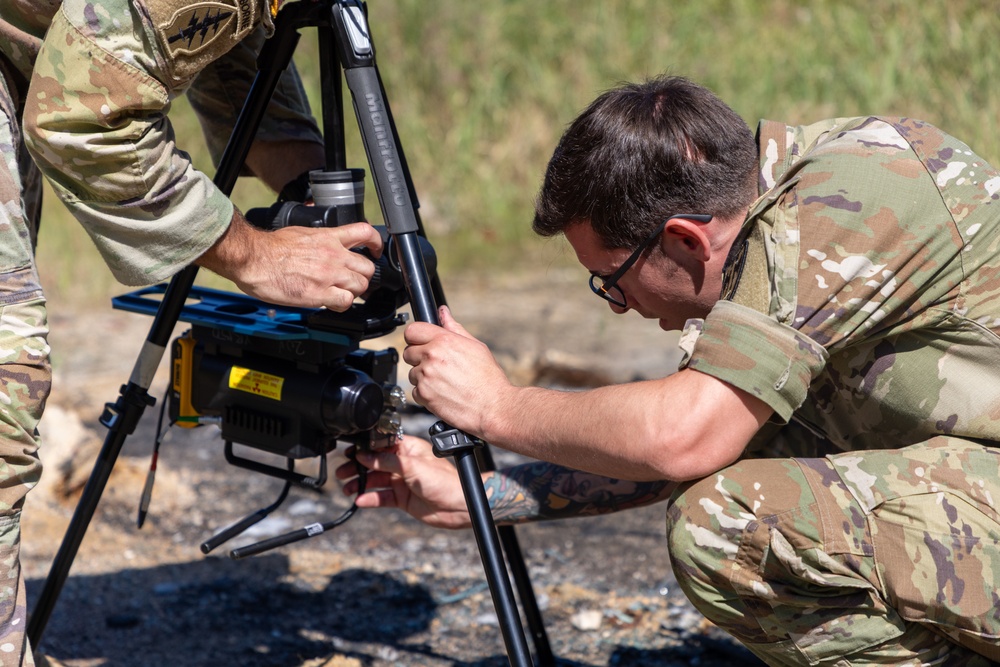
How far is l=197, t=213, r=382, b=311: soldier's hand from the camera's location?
1.96 m

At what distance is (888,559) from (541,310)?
3766 millimetres

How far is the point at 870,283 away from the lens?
173cm

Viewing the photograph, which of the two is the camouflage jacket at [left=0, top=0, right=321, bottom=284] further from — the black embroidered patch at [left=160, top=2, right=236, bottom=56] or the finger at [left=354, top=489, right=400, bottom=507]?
the finger at [left=354, top=489, right=400, bottom=507]

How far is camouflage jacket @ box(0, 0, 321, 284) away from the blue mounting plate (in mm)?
316

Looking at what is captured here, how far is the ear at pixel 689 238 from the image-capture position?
1896 mm

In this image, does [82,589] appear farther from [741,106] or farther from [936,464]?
[741,106]

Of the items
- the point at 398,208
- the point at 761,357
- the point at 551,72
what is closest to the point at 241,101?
the point at 398,208

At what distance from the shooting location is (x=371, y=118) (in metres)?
1.97

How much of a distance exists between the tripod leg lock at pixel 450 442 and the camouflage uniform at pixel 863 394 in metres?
0.41

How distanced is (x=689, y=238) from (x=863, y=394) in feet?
1.47

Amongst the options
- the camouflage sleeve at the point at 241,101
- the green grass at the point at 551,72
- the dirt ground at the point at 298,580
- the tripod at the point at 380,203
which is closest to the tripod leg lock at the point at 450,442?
the tripod at the point at 380,203

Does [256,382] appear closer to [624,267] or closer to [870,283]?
[624,267]

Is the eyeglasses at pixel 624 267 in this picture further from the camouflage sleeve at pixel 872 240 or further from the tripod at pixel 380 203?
the tripod at pixel 380 203

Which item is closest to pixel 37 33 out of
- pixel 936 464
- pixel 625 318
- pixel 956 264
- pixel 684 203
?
pixel 684 203
